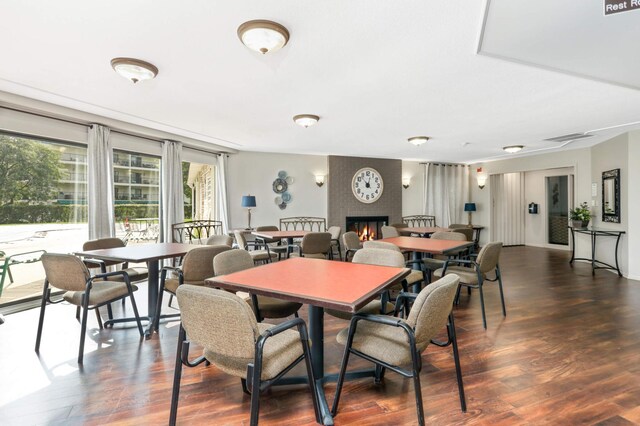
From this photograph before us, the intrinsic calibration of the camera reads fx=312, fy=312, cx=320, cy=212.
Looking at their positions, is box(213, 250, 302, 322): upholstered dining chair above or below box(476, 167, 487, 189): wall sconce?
below

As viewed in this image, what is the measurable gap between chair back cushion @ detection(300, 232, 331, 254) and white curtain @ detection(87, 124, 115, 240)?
110 inches

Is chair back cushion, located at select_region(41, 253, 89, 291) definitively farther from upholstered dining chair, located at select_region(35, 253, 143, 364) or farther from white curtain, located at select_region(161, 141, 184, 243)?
white curtain, located at select_region(161, 141, 184, 243)

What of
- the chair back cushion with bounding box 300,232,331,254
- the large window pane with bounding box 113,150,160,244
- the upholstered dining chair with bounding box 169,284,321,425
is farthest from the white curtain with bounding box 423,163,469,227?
the upholstered dining chair with bounding box 169,284,321,425

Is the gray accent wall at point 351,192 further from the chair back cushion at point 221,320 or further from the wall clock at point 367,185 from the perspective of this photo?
the chair back cushion at point 221,320

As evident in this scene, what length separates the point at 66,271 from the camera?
2541 millimetres

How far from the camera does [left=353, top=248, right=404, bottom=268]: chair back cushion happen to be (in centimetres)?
257

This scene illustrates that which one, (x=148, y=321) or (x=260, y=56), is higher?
(x=260, y=56)

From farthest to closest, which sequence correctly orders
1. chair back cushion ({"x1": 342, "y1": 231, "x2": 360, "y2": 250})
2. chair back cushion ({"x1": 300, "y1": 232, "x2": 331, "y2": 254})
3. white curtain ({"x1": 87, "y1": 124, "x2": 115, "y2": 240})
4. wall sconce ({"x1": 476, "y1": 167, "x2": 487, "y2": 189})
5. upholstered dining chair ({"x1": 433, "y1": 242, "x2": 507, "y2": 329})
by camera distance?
wall sconce ({"x1": 476, "y1": 167, "x2": 487, "y2": 189}) < chair back cushion ({"x1": 300, "y1": 232, "x2": 331, "y2": 254}) < chair back cushion ({"x1": 342, "y1": 231, "x2": 360, "y2": 250}) < white curtain ({"x1": 87, "y1": 124, "x2": 115, "y2": 240}) < upholstered dining chair ({"x1": 433, "y1": 242, "x2": 507, "y2": 329})

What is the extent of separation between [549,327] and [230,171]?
588 centimetres

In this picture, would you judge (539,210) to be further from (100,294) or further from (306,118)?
(100,294)

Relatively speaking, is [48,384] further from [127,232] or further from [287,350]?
[127,232]

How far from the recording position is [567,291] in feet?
14.3

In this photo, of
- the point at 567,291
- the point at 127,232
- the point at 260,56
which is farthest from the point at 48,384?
the point at 567,291

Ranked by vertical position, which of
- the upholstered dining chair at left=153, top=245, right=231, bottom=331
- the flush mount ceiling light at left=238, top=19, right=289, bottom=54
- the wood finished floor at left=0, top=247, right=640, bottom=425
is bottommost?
the wood finished floor at left=0, top=247, right=640, bottom=425
